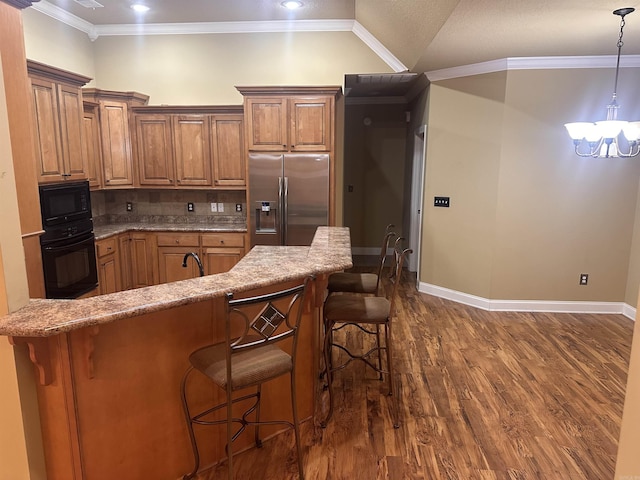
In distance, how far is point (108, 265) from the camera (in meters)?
4.73

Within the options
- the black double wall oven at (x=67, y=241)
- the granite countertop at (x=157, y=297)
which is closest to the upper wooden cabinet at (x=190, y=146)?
the black double wall oven at (x=67, y=241)

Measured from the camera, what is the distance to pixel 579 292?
4723 mm

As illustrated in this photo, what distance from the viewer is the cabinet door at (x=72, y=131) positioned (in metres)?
3.94

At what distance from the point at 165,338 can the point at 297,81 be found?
3988mm

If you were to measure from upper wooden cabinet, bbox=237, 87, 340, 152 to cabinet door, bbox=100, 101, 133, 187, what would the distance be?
4.90ft

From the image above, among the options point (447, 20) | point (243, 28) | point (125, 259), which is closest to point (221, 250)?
point (125, 259)

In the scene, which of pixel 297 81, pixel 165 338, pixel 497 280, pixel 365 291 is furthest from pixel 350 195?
pixel 165 338

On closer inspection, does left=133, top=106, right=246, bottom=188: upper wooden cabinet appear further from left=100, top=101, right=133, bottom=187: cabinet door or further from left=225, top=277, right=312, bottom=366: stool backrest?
left=225, top=277, right=312, bottom=366: stool backrest

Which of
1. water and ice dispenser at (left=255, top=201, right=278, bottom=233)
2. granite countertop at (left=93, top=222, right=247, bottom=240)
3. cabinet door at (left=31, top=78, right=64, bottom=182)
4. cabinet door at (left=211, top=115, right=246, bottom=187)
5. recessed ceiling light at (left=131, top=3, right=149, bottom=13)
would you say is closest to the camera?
cabinet door at (left=31, top=78, right=64, bottom=182)

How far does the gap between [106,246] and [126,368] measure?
312cm

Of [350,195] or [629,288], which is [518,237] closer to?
[629,288]

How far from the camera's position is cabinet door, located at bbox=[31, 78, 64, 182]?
362 centimetres

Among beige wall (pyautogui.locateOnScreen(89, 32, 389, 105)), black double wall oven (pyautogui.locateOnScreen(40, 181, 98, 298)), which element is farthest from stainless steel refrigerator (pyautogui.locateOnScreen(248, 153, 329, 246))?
black double wall oven (pyautogui.locateOnScreen(40, 181, 98, 298))

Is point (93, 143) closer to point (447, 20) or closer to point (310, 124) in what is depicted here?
point (310, 124)
